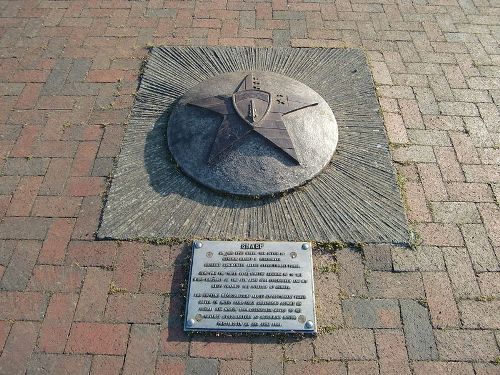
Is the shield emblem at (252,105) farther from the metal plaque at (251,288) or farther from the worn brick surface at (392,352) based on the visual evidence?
the worn brick surface at (392,352)

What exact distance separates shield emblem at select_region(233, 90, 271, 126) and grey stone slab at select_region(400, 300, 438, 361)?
1733mm

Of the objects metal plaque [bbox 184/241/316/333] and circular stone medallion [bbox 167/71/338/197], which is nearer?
metal plaque [bbox 184/241/316/333]

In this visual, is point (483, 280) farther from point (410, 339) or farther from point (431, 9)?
point (431, 9)

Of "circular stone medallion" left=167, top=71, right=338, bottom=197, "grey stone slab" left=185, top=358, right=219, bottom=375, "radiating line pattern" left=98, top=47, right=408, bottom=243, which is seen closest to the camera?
"grey stone slab" left=185, top=358, right=219, bottom=375

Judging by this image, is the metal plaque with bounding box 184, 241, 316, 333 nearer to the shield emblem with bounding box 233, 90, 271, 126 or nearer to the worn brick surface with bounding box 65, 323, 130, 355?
the worn brick surface with bounding box 65, 323, 130, 355

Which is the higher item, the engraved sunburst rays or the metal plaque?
the engraved sunburst rays

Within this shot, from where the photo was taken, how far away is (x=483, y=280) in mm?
2980

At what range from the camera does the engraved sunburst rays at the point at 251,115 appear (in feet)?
10.9

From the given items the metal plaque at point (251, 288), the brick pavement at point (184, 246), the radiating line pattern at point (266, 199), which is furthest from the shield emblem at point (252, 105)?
the brick pavement at point (184, 246)

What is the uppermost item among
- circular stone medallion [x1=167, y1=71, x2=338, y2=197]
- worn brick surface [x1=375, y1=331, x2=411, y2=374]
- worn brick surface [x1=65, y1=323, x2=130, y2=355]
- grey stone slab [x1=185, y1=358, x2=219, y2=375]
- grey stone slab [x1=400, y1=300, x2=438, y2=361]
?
circular stone medallion [x1=167, y1=71, x2=338, y2=197]

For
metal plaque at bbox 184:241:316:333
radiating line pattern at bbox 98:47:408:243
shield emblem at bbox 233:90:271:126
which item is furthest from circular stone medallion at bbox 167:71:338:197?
metal plaque at bbox 184:241:316:333

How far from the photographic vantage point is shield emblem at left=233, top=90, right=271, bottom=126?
11.0 ft

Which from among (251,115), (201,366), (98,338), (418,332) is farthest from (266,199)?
(98,338)

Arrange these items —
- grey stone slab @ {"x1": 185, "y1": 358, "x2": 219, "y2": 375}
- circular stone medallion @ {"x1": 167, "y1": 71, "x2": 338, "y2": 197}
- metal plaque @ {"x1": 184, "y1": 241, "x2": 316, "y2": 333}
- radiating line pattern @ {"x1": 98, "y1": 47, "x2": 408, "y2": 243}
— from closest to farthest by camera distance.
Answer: grey stone slab @ {"x1": 185, "y1": 358, "x2": 219, "y2": 375} < metal plaque @ {"x1": 184, "y1": 241, "x2": 316, "y2": 333} < radiating line pattern @ {"x1": 98, "y1": 47, "x2": 408, "y2": 243} < circular stone medallion @ {"x1": 167, "y1": 71, "x2": 338, "y2": 197}
